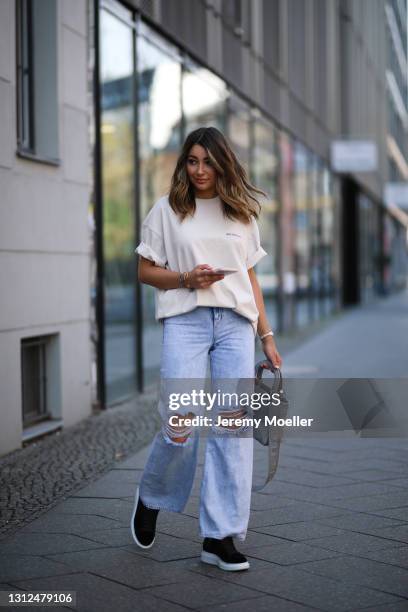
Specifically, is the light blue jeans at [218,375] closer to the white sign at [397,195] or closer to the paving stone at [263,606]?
the paving stone at [263,606]

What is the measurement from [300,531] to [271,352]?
3.32 feet

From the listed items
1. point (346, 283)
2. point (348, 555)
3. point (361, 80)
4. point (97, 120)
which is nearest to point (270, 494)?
point (348, 555)

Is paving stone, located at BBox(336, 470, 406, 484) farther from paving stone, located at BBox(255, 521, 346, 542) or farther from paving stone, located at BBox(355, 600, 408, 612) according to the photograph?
paving stone, located at BBox(355, 600, 408, 612)

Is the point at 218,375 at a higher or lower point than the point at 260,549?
higher

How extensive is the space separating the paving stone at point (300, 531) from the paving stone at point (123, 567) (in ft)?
2.31

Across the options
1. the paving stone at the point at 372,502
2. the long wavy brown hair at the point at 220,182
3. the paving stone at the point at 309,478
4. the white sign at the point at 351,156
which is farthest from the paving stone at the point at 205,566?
the white sign at the point at 351,156

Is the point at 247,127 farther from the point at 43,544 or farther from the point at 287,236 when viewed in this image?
the point at 43,544

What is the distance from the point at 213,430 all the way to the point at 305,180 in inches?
712

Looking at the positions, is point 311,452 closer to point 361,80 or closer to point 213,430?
point 213,430

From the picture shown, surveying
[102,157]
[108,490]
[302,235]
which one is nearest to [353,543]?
[108,490]

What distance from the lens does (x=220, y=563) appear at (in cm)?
405

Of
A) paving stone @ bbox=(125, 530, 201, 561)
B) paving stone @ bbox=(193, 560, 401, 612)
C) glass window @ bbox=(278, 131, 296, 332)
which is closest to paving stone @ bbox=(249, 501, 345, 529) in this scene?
paving stone @ bbox=(125, 530, 201, 561)

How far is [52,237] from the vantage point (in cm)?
748

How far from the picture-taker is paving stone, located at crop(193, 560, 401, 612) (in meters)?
3.64
